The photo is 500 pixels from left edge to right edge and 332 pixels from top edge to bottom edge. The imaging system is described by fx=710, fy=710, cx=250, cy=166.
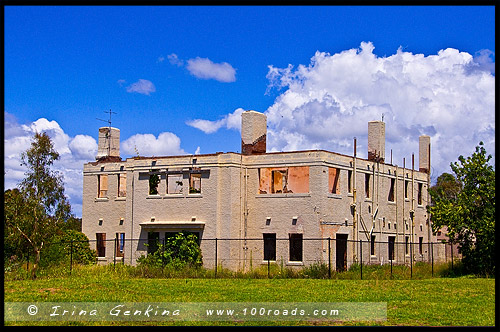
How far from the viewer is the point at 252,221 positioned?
4056 centimetres

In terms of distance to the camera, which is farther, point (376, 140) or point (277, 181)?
point (376, 140)

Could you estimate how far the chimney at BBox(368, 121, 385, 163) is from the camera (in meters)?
43.6

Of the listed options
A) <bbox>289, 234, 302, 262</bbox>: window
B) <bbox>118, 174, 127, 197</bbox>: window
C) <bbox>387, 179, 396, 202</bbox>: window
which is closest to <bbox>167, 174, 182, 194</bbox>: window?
<bbox>118, 174, 127, 197</bbox>: window

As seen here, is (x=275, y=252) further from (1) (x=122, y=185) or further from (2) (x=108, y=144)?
(2) (x=108, y=144)

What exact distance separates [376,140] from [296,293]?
19141 mm

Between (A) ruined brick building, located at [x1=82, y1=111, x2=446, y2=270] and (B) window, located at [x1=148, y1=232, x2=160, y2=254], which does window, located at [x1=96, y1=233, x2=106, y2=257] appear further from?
(B) window, located at [x1=148, y1=232, x2=160, y2=254]

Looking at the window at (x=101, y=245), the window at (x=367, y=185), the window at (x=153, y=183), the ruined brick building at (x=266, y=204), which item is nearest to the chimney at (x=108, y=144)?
the ruined brick building at (x=266, y=204)

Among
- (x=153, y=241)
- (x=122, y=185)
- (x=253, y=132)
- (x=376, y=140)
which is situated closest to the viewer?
(x=253, y=132)

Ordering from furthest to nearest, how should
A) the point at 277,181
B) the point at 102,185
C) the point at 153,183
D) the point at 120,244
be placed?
1. the point at 102,185
2. the point at 120,244
3. the point at 153,183
4. the point at 277,181

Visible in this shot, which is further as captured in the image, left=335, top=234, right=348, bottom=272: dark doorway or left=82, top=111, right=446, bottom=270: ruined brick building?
left=335, top=234, right=348, bottom=272: dark doorway

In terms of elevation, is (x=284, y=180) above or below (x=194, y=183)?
above

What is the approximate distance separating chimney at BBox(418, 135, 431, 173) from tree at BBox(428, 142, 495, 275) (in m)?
11.4

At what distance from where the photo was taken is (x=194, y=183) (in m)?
42.3

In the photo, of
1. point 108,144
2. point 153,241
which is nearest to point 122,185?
point 108,144
